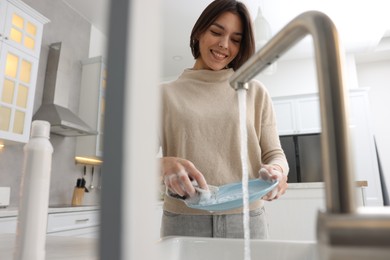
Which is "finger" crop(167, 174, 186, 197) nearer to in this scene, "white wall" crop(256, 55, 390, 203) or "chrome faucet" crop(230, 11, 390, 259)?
"chrome faucet" crop(230, 11, 390, 259)

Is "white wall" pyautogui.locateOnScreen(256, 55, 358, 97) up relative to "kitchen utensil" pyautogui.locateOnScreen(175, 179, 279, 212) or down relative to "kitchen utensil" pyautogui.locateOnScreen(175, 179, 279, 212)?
up

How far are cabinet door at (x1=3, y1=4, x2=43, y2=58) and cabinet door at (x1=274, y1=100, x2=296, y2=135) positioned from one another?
2965 millimetres

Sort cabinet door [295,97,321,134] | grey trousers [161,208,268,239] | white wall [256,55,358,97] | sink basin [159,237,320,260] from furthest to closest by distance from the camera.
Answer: white wall [256,55,358,97] → cabinet door [295,97,321,134] → grey trousers [161,208,268,239] → sink basin [159,237,320,260]

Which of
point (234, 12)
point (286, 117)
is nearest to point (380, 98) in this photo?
point (286, 117)

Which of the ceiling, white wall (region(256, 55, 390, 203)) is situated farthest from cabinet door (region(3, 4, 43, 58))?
white wall (region(256, 55, 390, 203))

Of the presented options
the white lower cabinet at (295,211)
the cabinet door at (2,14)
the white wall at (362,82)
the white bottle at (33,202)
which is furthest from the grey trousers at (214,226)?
the white wall at (362,82)

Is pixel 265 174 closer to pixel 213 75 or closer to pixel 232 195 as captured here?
pixel 232 195

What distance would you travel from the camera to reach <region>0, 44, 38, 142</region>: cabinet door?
215 centimetres

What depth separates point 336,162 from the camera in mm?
204

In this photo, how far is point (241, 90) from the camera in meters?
0.47

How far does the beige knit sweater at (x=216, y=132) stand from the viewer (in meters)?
0.97

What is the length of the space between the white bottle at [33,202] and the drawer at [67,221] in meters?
1.67

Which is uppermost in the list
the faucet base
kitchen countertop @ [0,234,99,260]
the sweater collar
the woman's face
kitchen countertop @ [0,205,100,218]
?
the woman's face

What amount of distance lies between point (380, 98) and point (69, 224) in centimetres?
426
